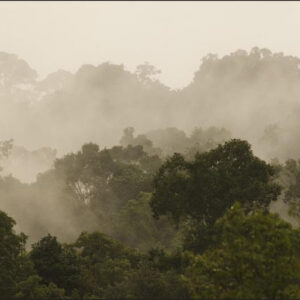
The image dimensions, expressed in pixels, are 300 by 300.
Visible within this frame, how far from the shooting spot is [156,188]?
121ft

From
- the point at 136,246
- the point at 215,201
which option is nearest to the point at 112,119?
the point at 136,246

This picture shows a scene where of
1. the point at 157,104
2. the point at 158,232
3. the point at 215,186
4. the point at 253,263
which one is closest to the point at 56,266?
the point at 215,186

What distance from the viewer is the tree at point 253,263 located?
22469mm

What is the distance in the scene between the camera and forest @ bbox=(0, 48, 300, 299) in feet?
79.2

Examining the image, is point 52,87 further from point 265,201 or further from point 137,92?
point 265,201

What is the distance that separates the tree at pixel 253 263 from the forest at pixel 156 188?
0.19 feet

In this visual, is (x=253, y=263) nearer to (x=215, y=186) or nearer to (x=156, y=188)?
(x=215, y=186)

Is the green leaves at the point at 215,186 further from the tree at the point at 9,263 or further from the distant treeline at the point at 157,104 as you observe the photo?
the distant treeline at the point at 157,104

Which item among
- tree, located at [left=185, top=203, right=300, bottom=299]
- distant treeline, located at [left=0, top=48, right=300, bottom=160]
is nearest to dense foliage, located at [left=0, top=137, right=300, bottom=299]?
tree, located at [left=185, top=203, right=300, bottom=299]

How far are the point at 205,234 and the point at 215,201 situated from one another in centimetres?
247

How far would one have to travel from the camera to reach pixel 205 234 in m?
34.6

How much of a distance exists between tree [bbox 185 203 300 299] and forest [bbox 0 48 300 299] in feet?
0.19

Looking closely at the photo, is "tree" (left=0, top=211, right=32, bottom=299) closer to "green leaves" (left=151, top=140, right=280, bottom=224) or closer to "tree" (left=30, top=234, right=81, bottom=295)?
"tree" (left=30, top=234, right=81, bottom=295)

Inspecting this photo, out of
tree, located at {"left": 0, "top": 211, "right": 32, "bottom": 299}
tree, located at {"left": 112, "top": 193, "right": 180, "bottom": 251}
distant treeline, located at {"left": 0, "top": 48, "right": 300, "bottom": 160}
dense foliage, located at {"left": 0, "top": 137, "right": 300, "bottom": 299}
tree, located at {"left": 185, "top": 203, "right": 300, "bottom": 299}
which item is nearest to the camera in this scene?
tree, located at {"left": 185, "top": 203, "right": 300, "bottom": 299}
